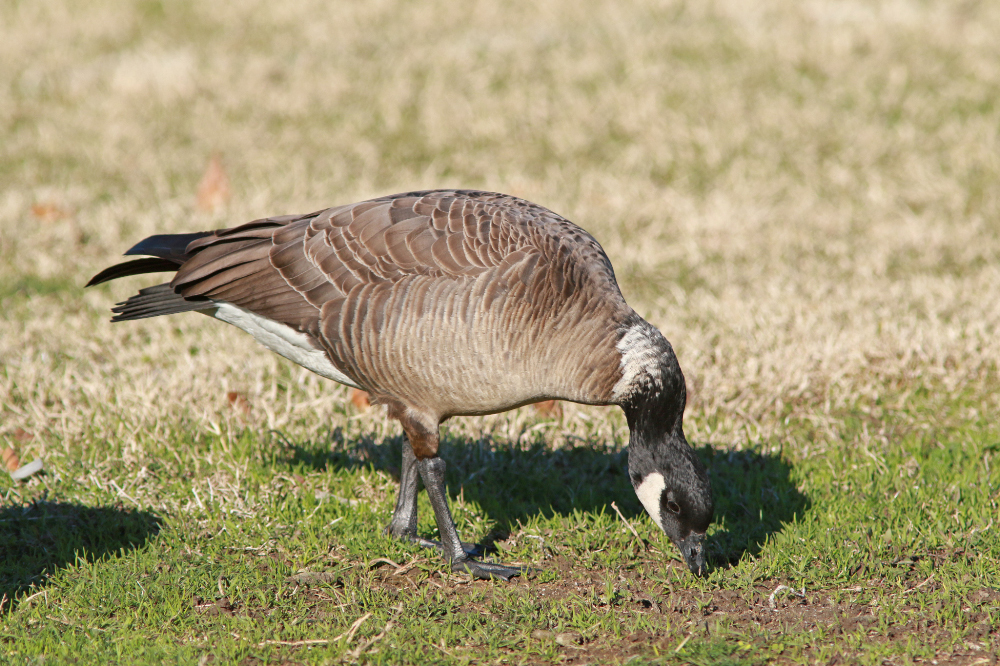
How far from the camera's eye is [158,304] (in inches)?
170

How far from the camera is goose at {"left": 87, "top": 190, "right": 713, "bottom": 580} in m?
3.84

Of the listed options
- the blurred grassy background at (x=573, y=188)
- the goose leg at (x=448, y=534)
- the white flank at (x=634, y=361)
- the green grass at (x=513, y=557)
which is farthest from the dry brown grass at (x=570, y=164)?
the white flank at (x=634, y=361)

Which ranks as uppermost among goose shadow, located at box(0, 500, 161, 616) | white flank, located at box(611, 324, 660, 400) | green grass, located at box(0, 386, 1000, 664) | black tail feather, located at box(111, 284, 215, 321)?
black tail feather, located at box(111, 284, 215, 321)

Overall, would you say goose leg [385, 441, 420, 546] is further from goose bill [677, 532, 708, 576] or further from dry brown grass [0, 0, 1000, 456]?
goose bill [677, 532, 708, 576]

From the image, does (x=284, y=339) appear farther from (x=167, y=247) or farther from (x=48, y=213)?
(x=48, y=213)

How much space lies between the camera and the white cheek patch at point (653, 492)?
3.98 meters

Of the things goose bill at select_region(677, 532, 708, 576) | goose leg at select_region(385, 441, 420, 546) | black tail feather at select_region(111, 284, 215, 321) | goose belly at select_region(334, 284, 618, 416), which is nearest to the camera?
goose belly at select_region(334, 284, 618, 416)

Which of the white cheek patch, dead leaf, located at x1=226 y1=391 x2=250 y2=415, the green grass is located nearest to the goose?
the white cheek patch

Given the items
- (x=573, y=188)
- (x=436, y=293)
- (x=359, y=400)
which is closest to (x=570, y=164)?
(x=573, y=188)

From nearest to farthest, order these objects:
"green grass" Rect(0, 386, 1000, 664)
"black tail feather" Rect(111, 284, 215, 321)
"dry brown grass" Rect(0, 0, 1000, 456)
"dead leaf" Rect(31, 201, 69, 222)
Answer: "green grass" Rect(0, 386, 1000, 664) < "black tail feather" Rect(111, 284, 215, 321) < "dry brown grass" Rect(0, 0, 1000, 456) < "dead leaf" Rect(31, 201, 69, 222)

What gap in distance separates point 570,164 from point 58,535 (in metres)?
5.98

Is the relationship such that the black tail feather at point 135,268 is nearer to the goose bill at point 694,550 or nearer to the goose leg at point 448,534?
the goose leg at point 448,534

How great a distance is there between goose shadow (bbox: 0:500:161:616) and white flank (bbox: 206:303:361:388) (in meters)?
0.93

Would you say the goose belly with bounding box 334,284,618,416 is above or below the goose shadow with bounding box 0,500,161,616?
above
